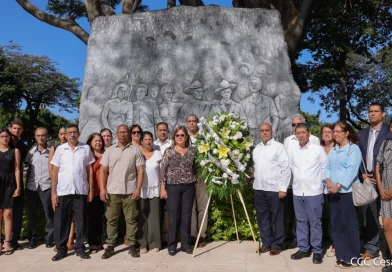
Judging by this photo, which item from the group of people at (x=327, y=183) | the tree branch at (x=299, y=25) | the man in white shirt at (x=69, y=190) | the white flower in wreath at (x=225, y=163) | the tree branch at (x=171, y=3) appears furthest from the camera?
the tree branch at (x=171, y=3)

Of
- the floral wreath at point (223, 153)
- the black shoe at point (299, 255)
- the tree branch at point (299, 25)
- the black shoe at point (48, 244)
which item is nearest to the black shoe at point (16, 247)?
the black shoe at point (48, 244)

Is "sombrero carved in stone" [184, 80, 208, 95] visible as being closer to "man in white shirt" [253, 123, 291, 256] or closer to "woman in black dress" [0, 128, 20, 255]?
"man in white shirt" [253, 123, 291, 256]

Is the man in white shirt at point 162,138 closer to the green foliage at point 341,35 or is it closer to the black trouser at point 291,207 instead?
the black trouser at point 291,207

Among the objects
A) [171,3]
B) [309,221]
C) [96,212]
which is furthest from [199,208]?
[171,3]

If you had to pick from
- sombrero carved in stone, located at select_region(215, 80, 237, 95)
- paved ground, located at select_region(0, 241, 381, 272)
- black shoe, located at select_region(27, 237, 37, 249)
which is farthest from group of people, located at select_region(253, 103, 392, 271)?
black shoe, located at select_region(27, 237, 37, 249)

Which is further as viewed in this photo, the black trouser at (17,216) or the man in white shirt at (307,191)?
the black trouser at (17,216)

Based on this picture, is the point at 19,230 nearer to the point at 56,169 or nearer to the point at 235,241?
the point at 56,169

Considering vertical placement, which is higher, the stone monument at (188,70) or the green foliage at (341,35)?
the green foliage at (341,35)

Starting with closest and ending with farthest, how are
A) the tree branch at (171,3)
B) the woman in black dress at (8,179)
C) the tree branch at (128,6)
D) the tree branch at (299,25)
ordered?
the woman in black dress at (8,179), the tree branch at (299,25), the tree branch at (128,6), the tree branch at (171,3)

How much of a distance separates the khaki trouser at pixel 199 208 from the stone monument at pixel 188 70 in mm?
2500

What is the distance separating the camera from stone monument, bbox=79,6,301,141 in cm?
816

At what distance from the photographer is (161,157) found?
5859mm

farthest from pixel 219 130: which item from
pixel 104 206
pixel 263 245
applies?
pixel 104 206

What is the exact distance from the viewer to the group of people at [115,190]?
550 centimetres
